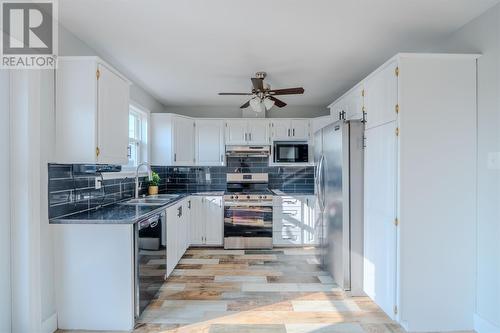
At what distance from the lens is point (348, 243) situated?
2.84 m

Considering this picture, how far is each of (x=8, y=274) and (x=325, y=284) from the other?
2826mm

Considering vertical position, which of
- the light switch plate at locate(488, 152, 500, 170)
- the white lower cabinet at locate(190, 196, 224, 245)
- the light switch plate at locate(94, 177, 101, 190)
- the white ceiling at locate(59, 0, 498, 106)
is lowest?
the white lower cabinet at locate(190, 196, 224, 245)

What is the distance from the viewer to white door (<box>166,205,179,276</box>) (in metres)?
3.08

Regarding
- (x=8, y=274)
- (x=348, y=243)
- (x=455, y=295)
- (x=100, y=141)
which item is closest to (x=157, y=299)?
(x=8, y=274)

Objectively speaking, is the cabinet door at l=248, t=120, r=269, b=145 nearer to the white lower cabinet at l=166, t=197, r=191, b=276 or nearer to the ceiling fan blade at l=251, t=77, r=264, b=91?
the white lower cabinet at l=166, t=197, r=191, b=276

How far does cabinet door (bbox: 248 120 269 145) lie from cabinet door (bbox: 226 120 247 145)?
10 centimetres

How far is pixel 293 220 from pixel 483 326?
259 cm

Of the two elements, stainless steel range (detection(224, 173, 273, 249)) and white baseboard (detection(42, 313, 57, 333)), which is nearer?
white baseboard (detection(42, 313, 57, 333))

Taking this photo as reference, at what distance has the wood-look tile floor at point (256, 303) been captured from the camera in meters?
2.26

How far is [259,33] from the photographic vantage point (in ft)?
7.77

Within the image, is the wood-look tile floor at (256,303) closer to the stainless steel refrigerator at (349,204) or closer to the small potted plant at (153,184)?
the stainless steel refrigerator at (349,204)

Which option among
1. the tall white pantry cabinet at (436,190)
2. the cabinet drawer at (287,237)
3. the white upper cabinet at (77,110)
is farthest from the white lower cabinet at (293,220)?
the white upper cabinet at (77,110)

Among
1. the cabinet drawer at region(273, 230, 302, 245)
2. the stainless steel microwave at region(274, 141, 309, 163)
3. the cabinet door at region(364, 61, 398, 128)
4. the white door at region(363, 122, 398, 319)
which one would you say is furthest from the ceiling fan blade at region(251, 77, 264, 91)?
the cabinet drawer at region(273, 230, 302, 245)

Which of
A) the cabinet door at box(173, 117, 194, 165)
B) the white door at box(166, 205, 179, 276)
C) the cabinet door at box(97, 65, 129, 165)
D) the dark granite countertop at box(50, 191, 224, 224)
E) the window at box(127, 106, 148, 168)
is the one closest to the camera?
the dark granite countertop at box(50, 191, 224, 224)
